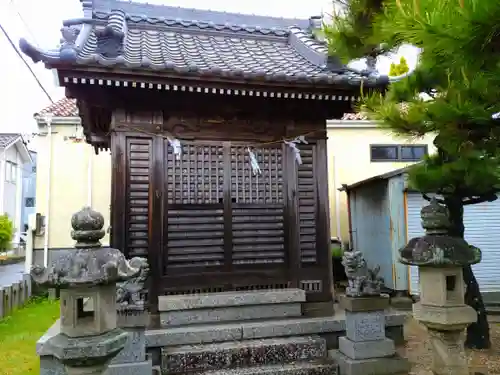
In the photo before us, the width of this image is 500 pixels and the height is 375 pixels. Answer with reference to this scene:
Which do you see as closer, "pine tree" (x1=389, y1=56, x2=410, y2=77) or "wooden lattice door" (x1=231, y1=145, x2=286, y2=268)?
"wooden lattice door" (x1=231, y1=145, x2=286, y2=268)

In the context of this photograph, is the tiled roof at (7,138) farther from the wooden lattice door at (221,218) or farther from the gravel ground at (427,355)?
the gravel ground at (427,355)

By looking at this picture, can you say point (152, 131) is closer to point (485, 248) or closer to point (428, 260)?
point (428, 260)

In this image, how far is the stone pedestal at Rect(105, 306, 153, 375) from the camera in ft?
16.0

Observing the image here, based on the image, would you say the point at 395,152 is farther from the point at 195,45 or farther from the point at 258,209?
the point at 258,209

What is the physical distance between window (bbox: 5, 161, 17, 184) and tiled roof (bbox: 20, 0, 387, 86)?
22.4m

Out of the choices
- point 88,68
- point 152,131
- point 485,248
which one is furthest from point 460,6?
point 485,248

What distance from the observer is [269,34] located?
904 cm

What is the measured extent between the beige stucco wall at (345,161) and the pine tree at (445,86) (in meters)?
7.93

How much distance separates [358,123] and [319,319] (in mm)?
9989

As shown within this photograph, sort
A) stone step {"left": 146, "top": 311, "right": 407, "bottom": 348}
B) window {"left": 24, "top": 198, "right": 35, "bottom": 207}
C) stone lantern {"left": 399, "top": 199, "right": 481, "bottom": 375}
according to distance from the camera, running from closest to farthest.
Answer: stone lantern {"left": 399, "top": 199, "right": 481, "bottom": 375}
stone step {"left": 146, "top": 311, "right": 407, "bottom": 348}
window {"left": 24, "top": 198, "right": 35, "bottom": 207}

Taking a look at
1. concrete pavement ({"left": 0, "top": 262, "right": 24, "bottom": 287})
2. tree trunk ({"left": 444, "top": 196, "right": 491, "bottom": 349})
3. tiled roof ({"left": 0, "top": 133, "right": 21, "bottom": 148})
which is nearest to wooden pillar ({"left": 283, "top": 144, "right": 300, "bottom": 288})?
tree trunk ({"left": 444, "top": 196, "right": 491, "bottom": 349})

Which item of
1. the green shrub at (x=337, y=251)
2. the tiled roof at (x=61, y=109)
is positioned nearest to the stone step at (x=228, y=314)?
the green shrub at (x=337, y=251)

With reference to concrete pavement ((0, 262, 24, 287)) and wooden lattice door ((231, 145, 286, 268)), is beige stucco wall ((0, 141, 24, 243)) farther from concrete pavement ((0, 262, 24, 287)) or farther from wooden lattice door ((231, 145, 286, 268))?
wooden lattice door ((231, 145, 286, 268))

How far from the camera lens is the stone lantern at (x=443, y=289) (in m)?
4.40
